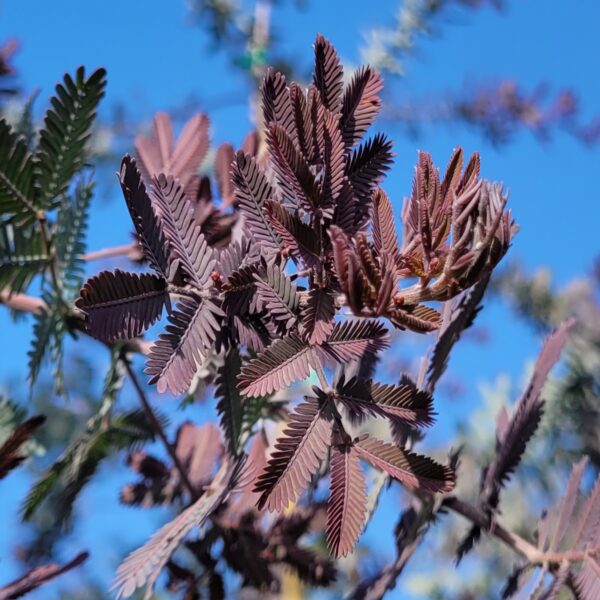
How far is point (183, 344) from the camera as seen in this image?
0.51 metres

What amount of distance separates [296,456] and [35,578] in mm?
298

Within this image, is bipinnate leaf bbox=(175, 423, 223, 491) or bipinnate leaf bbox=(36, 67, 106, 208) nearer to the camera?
bipinnate leaf bbox=(36, 67, 106, 208)

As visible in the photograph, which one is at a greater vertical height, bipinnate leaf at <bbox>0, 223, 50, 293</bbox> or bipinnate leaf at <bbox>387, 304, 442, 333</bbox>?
bipinnate leaf at <bbox>0, 223, 50, 293</bbox>

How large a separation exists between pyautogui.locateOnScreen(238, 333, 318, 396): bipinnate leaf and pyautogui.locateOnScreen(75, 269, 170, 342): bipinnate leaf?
8 cm

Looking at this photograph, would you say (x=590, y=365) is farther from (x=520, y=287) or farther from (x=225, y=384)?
(x=225, y=384)

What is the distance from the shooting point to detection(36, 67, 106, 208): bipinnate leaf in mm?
684

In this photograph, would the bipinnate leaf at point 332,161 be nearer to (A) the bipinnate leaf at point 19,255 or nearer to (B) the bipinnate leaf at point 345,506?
(B) the bipinnate leaf at point 345,506

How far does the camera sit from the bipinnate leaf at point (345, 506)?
484mm

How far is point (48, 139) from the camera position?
713mm

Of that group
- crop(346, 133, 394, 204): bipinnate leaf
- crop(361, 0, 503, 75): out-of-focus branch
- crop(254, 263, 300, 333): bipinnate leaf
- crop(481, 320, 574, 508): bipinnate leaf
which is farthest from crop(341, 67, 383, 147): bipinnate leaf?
crop(361, 0, 503, 75): out-of-focus branch

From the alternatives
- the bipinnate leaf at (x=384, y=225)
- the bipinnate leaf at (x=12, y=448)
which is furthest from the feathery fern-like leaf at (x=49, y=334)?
the bipinnate leaf at (x=384, y=225)

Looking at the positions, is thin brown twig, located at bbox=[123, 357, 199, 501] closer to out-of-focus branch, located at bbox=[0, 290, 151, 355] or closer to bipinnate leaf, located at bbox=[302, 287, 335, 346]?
out-of-focus branch, located at bbox=[0, 290, 151, 355]

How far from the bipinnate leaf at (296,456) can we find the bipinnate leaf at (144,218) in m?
0.13

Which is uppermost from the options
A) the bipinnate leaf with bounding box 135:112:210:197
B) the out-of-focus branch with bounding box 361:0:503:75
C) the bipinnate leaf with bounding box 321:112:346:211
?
the out-of-focus branch with bounding box 361:0:503:75
